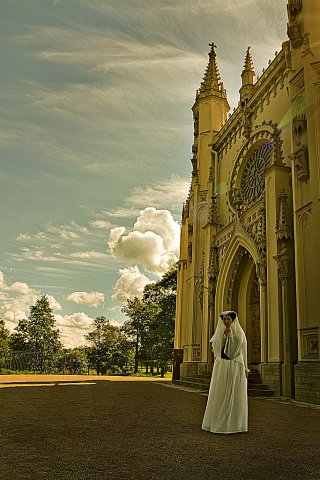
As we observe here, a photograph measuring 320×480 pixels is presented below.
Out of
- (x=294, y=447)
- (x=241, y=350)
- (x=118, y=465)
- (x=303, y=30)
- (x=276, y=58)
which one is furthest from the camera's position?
(x=276, y=58)

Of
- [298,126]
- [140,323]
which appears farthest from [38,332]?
[298,126]

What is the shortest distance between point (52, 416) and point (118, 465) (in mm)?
3689

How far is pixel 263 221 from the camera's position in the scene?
16.6m

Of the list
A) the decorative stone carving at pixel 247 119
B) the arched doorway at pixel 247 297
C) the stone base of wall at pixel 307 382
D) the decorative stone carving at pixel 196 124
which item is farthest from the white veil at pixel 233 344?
the decorative stone carving at pixel 196 124

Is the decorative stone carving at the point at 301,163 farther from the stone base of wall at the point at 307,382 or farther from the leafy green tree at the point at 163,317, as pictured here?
the leafy green tree at the point at 163,317

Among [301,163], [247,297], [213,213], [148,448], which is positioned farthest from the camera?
[213,213]

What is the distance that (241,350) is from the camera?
6.17 m

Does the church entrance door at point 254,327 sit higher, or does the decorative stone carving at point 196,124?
the decorative stone carving at point 196,124

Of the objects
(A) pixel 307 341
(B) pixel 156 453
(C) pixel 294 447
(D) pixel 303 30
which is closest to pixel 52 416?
(B) pixel 156 453

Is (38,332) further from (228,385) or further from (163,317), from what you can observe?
(228,385)

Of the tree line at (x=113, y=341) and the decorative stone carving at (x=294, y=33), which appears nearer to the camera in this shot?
the decorative stone carving at (x=294, y=33)

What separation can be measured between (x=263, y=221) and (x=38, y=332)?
44400 millimetres

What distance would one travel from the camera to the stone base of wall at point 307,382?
11.1m

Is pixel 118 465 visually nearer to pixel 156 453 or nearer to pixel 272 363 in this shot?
pixel 156 453
